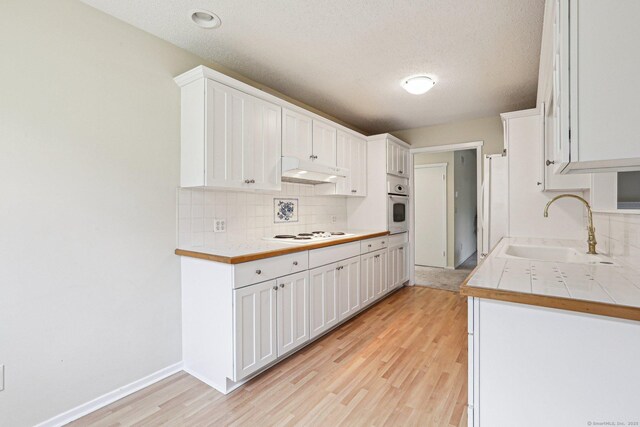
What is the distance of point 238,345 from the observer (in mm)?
1861

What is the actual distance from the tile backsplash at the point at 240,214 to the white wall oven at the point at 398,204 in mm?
871

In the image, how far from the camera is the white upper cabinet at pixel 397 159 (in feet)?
12.9

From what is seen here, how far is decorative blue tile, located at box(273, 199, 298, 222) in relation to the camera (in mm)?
2992

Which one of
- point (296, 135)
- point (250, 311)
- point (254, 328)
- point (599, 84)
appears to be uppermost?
point (296, 135)

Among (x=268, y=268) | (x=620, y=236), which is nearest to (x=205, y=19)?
(x=268, y=268)

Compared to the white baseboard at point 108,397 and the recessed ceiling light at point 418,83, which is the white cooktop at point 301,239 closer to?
the white baseboard at point 108,397

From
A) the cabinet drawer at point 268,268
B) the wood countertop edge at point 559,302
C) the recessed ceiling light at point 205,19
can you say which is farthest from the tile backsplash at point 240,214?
the wood countertop edge at point 559,302

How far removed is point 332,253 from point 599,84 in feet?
6.90

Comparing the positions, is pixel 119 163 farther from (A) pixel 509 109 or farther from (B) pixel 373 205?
(A) pixel 509 109

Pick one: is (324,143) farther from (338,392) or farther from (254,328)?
(338,392)

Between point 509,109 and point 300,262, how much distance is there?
126 inches

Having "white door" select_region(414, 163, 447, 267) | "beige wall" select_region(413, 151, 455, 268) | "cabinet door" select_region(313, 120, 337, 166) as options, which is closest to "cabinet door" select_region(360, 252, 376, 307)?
"cabinet door" select_region(313, 120, 337, 166)

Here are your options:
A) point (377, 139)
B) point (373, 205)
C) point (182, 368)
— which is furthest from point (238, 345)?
point (377, 139)

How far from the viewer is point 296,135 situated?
2.76 metres
